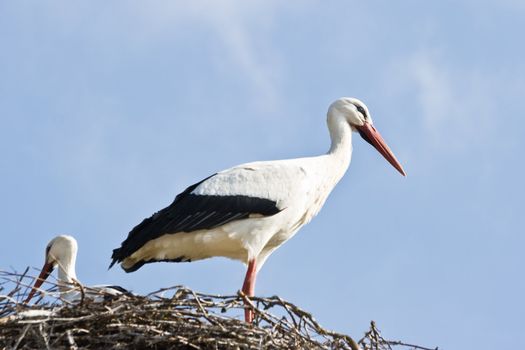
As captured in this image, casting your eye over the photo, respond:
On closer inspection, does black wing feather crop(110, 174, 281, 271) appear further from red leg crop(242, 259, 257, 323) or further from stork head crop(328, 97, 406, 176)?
stork head crop(328, 97, 406, 176)

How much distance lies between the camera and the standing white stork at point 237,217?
9.54 meters

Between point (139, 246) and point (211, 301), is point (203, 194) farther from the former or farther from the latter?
point (211, 301)

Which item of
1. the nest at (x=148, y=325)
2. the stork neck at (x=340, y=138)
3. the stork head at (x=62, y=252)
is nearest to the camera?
the nest at (x=148, y=325)

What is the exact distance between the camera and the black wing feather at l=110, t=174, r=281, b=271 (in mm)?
9484

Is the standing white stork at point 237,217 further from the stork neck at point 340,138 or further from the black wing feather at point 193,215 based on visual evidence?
the stork neck at point 340,138

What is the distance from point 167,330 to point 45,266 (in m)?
4.08

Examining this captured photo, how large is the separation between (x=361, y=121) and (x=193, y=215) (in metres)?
1.70

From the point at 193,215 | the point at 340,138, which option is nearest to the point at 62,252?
the point at 193,215

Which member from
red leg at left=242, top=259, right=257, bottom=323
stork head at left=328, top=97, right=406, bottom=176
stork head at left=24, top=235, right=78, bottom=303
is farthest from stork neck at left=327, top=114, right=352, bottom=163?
stork head at left=24, top=235, right=78, bottom=303

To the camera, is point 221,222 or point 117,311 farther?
point 221,222

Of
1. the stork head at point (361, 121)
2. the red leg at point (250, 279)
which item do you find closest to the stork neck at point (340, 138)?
the stork head at point (361, 121)

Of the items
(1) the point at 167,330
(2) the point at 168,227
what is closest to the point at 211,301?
(1) the point at 167,330

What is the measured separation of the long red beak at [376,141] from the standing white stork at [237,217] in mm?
748

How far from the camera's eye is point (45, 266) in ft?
37.3
